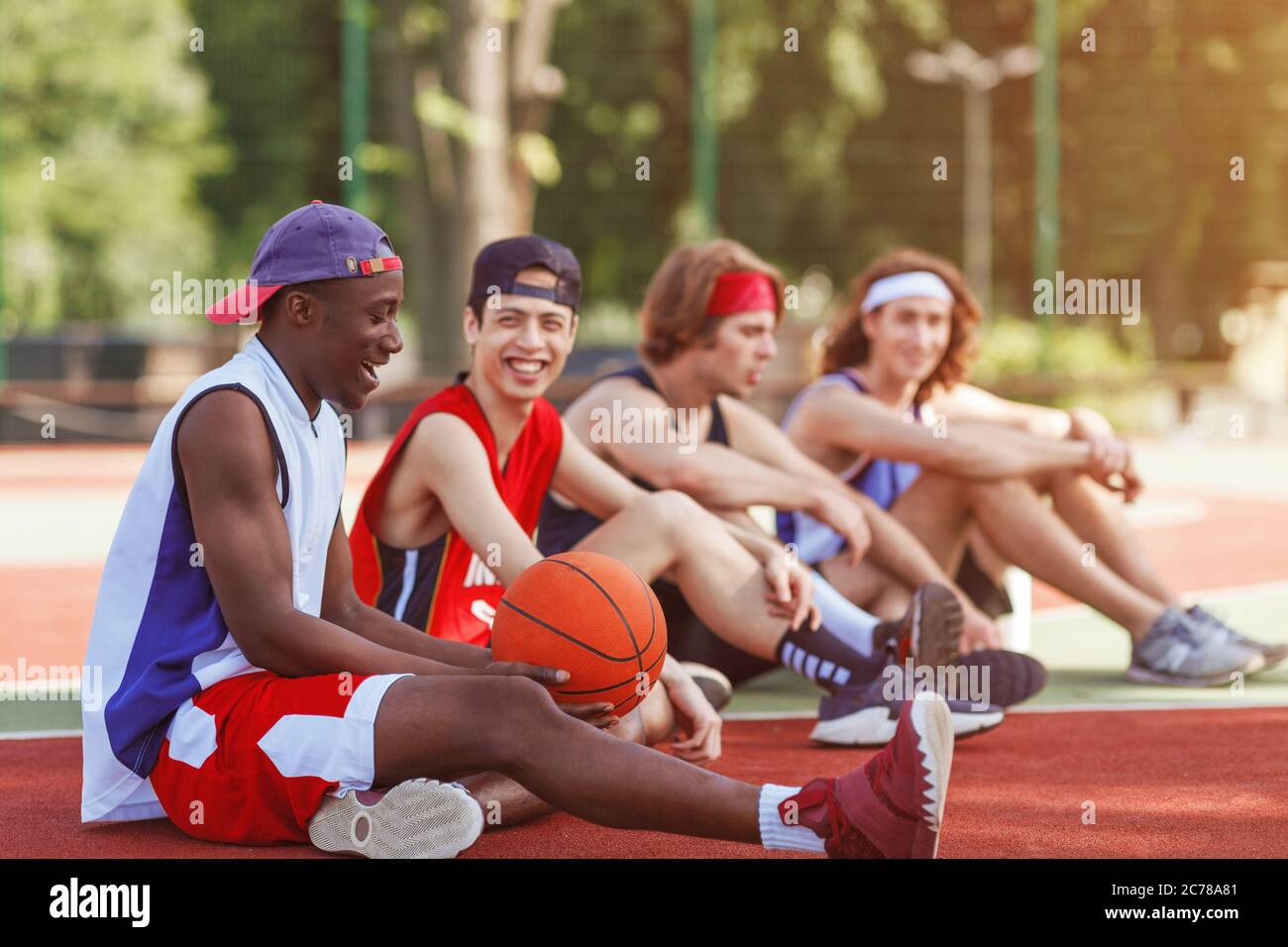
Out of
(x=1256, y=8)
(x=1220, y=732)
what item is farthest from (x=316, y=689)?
(x=1256, y=8)

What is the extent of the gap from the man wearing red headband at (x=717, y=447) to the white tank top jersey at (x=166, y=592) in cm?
187

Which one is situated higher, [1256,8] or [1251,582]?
[1256,8]

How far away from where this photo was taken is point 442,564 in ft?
16.5

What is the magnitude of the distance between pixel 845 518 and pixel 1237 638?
5.42 ft

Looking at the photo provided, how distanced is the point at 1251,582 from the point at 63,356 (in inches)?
616

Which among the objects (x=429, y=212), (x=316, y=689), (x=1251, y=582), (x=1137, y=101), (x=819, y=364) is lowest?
(x=1251, y=582)

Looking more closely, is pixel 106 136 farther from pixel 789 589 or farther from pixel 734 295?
pixel 789 589

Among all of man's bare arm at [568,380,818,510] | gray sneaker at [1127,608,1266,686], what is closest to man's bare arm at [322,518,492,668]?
man's bare arm at [568,380,818,510]

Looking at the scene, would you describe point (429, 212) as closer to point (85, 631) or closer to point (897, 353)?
point (85, 631)

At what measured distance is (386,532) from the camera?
508 centimetres

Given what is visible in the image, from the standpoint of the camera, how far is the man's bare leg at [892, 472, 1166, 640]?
20.6ft

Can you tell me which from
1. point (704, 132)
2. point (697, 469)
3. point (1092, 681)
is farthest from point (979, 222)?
point (697, 469)

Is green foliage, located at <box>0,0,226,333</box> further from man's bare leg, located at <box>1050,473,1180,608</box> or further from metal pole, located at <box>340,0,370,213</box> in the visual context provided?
man's bare leg, located at <box>1050,473,1180,608</box>

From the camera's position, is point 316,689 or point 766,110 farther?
point 766,110
